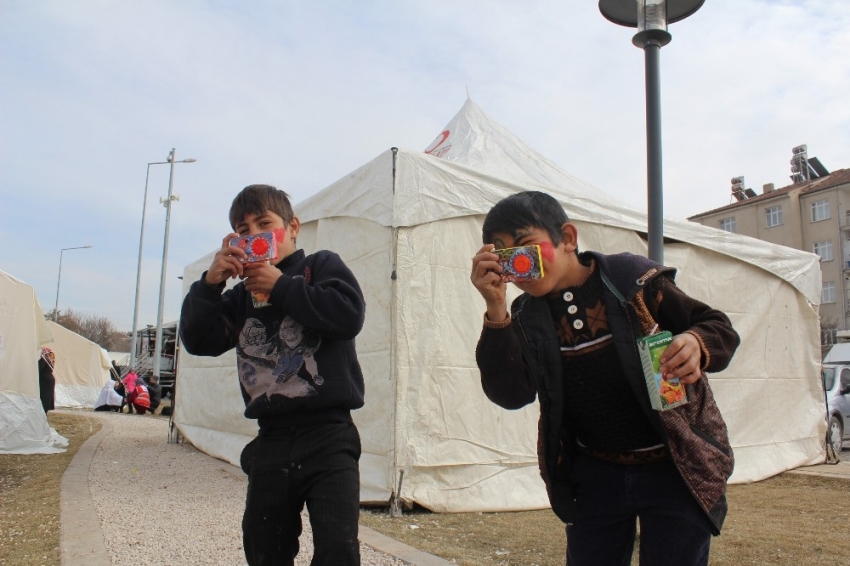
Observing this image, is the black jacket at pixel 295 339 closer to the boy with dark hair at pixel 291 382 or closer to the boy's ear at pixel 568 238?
the boy with dark hair at pixel 291 382

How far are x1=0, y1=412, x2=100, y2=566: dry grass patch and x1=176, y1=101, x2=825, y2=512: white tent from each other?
2.16 m

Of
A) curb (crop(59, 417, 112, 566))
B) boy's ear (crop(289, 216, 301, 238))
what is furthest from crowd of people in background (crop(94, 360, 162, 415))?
boy's ear (crop(289, 216, 301, 238))

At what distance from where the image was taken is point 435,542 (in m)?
4.10

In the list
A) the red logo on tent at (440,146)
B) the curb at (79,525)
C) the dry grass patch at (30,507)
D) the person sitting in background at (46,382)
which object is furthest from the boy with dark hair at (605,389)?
the person sitting in background at (46,382)

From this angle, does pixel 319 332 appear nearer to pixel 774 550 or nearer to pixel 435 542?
pixel 435 542

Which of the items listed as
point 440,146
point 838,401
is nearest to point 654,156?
point 440,146

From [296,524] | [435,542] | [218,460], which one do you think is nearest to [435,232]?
[435,542]

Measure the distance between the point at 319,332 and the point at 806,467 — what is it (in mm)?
7398

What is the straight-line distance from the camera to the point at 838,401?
998 cm

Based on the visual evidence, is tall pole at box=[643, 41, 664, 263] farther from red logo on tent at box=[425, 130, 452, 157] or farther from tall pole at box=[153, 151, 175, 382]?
tall pole at box=[153, 151, 175, 382]

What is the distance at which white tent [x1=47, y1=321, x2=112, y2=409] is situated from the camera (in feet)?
78.8

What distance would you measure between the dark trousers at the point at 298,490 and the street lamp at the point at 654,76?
2.42 meters

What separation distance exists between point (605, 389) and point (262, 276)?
1.06 meters

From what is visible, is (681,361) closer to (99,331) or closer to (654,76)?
(654,76)
